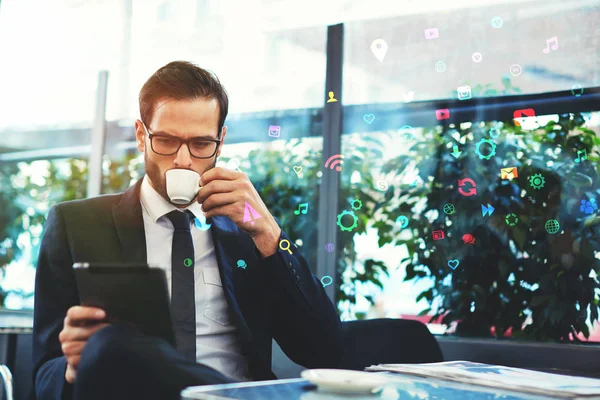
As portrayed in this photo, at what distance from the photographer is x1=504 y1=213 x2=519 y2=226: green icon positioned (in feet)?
7.70

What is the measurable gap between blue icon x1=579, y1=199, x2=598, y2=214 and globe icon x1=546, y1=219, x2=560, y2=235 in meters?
0.10

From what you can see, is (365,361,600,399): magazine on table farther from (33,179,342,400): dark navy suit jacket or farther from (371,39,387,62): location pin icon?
(371,39,387,62): location pin icon

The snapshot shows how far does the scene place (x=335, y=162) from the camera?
2730mm

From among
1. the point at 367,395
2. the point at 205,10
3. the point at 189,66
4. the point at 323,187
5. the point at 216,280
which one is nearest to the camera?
the point at 367,395

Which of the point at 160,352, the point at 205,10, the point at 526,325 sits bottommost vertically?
the point at 526,325

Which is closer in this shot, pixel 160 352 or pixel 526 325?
pixel 160 352

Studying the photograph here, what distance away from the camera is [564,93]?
2.35 meters

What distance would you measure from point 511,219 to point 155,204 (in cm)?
134

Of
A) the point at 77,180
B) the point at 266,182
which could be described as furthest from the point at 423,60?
the point at 77,180

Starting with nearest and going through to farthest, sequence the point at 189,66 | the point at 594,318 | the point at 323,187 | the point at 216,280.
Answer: the point at 216,280 < the point at 189,66 < the point at 594,318 < the point at 323,187

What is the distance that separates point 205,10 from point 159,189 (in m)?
1.79

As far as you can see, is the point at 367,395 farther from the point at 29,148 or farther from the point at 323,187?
the point at 29,148

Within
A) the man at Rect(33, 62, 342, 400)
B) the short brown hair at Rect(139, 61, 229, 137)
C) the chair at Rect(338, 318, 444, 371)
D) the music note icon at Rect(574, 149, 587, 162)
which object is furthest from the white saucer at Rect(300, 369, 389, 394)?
the music note icon at Rect(574, 149, 587, 162)

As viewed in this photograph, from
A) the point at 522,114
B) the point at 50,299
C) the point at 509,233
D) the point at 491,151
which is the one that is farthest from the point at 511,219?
the point at 50,299
